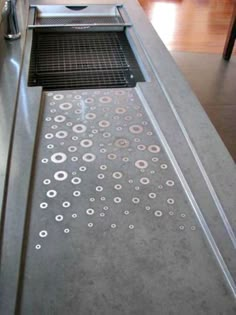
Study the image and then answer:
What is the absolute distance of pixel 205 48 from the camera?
11.0 feet

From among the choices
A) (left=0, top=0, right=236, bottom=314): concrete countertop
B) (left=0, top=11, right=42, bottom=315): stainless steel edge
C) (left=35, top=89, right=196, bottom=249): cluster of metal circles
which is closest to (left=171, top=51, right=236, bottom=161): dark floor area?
(left=0, top=0, right=236, bottom=314): concrete countertop

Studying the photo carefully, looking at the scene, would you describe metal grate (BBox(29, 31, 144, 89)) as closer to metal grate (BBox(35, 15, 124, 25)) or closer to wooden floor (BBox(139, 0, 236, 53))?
metal grate (BBox(35, 15, 124, 25))

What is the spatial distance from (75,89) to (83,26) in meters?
0.40

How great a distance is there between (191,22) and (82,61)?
3.14 meters

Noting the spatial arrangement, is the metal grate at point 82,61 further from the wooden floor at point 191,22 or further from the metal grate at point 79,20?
the wooden floor at point 191,22

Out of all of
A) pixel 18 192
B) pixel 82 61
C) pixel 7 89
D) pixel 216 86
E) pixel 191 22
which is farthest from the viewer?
pixel 191 22

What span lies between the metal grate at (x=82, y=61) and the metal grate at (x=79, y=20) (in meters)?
0.09

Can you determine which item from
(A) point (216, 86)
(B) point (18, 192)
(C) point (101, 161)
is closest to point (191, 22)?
(A) point (216, 86)

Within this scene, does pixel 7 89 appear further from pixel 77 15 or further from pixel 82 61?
pixel 77 15

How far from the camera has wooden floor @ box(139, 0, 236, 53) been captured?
3.40 meters

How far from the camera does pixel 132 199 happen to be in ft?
2.19

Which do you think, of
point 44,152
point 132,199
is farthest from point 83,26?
point 132,199

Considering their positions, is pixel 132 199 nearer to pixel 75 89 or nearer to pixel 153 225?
pixel 153 225

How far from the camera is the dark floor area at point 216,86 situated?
2277 mm
